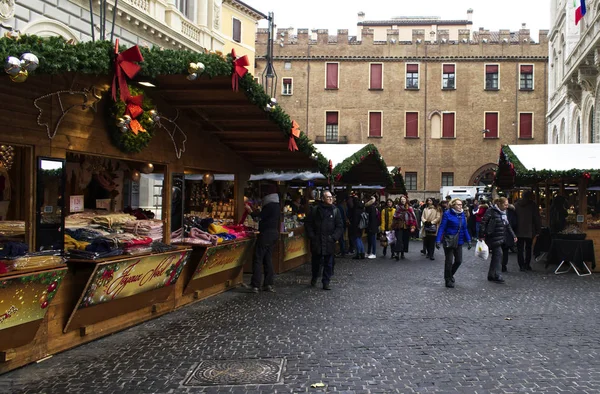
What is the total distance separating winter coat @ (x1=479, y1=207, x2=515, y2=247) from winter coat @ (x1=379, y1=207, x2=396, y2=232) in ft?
17.5

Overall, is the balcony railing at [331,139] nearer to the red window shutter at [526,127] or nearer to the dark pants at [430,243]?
A: the red window shutter at [526,127]

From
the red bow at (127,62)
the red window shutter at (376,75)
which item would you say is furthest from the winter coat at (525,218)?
the red window shutter at (376,75)

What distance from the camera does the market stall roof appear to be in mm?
7617

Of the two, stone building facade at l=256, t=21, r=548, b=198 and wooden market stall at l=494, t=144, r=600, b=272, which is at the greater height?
stone building facade at l=256, t=21, r=548, b=198

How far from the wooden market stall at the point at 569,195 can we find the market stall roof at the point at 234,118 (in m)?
5.24

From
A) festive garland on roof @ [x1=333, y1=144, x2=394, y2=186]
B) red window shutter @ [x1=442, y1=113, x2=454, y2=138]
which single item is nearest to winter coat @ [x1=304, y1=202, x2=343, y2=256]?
festive garland on roof @ [x1=333, y1=144, x2=394, y2=186]

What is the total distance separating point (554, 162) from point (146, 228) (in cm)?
998

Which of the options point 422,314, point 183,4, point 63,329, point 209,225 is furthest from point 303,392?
point 183,4

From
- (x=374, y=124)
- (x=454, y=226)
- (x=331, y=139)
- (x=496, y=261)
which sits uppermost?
(x=374, y=124)

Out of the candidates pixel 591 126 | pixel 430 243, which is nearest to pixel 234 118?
pixel 430 243

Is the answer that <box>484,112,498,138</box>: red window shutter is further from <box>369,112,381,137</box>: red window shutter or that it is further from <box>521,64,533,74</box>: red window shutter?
<box>369,112,381,137</box>: red window shutter

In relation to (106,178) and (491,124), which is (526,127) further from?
(106,178)

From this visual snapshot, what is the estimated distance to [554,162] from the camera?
47.1 ft

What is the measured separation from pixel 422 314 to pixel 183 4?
2090 centimetres
